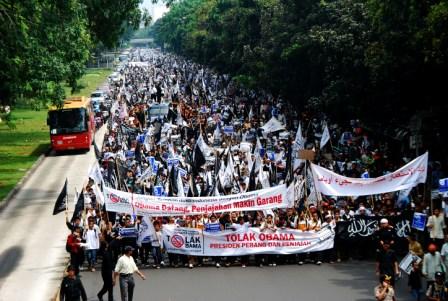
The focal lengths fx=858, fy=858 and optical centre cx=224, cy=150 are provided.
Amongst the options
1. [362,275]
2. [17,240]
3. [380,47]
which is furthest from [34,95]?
[362,275]

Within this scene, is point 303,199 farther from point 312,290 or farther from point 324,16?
point 324,16

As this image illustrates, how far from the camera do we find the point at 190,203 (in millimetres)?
19906

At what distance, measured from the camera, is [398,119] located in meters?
29.8

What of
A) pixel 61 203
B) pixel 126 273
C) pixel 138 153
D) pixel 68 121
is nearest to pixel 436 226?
pixel 126 273

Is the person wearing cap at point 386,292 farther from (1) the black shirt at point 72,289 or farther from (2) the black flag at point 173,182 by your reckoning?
(2) the black flag at point 173,182

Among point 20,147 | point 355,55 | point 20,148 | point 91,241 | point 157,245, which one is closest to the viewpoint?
point 91,241

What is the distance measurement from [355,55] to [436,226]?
13.2m

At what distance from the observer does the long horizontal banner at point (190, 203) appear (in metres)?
19.8

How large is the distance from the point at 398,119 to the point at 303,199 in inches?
370

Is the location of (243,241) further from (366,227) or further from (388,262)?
(388,262)

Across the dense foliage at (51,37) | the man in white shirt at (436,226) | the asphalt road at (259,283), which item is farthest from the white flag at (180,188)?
the man in white shirt at (436,226)

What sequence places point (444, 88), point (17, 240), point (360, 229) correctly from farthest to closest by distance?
point (444, 88), point (17, 240), point (360, 229)

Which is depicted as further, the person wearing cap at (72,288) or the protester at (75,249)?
the protester at (75,249)

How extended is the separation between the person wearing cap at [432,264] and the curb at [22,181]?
16764 mm
